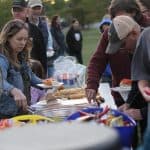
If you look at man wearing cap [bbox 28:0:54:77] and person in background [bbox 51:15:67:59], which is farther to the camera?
person in background [bbox 51:15:67:59]

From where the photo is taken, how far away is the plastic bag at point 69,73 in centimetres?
671

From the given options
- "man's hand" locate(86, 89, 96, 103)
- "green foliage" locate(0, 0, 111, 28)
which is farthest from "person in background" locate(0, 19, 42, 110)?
"green foliage" locate(0, 0, 111, 28)

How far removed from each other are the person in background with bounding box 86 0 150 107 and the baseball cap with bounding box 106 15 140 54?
13 cm

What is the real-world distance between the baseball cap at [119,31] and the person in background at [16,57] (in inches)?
38.9

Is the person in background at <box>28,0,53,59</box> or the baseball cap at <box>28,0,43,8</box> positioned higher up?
the baseball cap at <box>28,0,43,8</box>

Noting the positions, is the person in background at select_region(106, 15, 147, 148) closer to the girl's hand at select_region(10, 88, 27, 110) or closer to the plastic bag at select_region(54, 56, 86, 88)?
the girl's hand at select_region(10, 88, 27, 110)

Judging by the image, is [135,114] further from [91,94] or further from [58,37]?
[58,37]

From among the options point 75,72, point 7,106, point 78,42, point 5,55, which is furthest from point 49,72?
point 78,42

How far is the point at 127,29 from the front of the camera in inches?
133

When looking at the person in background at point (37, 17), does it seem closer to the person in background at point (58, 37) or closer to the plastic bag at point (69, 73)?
the plastic bag at point (69, 73)

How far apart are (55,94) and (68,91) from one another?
0.70 feet

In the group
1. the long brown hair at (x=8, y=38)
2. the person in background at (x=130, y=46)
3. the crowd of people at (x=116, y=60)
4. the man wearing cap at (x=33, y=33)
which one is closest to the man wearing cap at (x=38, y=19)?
the man wearing cap at (x=33, y=33)

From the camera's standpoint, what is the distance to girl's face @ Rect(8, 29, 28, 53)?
14.4ft

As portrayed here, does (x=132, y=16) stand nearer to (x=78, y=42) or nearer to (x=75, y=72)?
(x=75, y=72)
